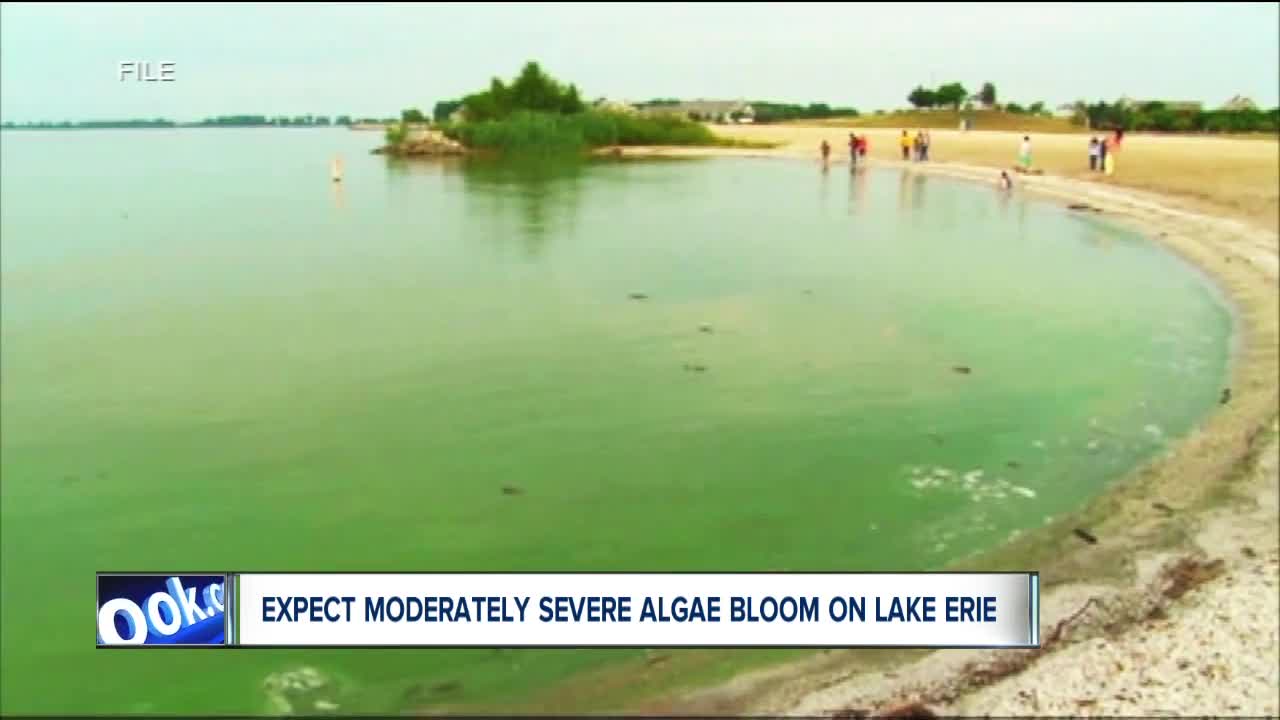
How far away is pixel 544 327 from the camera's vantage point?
72.2 ft

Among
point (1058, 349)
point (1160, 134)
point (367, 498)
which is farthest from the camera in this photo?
point (1160, 134)

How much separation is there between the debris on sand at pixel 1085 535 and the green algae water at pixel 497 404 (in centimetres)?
57

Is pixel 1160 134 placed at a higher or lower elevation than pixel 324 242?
higher

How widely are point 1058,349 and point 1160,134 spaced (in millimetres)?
76466

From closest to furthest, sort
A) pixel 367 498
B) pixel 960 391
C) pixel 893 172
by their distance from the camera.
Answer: pixel 367 498
pixel 960 391
pixel 893 172

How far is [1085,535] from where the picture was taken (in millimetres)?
10648

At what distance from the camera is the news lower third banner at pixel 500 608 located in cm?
370

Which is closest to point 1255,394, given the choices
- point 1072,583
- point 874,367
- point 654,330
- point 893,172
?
point 874,367

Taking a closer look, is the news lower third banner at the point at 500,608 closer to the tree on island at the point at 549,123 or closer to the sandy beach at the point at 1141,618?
the sandy beach at the point at 1141,618

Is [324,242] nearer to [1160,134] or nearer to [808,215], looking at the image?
[808,215]

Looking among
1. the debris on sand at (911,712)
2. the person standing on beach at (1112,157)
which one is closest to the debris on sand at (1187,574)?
the debris on sand at (911,712)

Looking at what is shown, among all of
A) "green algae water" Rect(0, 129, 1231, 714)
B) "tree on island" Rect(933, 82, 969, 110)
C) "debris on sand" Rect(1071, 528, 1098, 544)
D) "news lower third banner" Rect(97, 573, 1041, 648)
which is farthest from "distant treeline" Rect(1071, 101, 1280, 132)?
"news lower third banner" Rect(97, 573, 1041, 648)

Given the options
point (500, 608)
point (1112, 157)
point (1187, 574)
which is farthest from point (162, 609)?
point (1112, 157)

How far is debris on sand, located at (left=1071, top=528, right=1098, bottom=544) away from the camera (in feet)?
34.4
